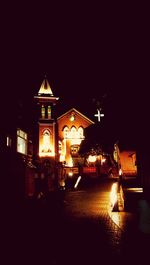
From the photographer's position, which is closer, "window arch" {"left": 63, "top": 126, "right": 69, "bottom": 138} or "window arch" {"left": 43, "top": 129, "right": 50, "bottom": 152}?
"window arch" {"left": 43, "top": 129, "right": 50, "bottom": 152}

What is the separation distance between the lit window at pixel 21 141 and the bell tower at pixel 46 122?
9026 millimetres

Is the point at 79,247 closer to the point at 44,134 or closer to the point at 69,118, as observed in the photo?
the point at 44,134

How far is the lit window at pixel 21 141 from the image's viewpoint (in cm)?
2627

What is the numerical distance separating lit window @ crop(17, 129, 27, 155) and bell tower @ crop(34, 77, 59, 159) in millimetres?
9026

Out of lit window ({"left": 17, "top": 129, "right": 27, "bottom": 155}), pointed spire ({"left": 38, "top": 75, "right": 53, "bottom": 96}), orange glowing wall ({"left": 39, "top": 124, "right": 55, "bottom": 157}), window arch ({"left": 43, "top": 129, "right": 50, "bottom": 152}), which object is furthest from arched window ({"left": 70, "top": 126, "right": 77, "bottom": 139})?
lit window ({"left": 17, "top": 129, "right": 27, "bottom": 155})

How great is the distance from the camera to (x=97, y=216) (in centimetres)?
1257

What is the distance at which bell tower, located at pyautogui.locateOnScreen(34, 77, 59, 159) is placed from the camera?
3872cm

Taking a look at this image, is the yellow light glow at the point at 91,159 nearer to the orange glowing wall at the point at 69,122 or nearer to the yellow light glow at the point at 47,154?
the orange glowing wall at the point at 69,122

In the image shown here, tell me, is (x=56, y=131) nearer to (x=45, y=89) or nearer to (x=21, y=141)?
(x=45, y=89)

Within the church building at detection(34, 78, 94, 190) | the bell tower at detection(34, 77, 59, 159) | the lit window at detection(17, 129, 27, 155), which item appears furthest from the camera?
the church building at detection(34, 78, 94, 190)

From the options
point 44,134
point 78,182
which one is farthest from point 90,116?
point 78,182

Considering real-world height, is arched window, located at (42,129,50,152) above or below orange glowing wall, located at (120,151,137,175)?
above

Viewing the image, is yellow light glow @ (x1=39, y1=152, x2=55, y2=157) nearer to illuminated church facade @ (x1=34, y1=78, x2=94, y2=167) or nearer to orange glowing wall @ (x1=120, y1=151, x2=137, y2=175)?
illuminated church facade @ (x1=34, y1=78, x2=94, y2=167)

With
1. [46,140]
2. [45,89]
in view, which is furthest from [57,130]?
[45,89]
